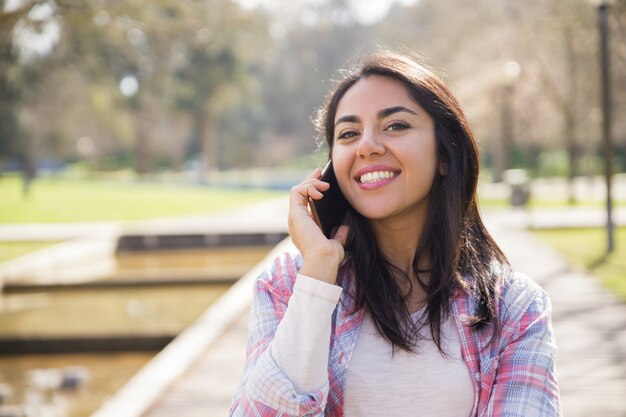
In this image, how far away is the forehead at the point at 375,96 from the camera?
1.79 meters

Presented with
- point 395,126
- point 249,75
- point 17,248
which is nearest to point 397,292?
point 395,126

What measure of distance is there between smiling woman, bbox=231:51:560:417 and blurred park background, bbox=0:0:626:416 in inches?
15.0

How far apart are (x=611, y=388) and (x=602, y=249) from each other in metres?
7.13

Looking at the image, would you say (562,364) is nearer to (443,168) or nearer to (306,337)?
(443,168)

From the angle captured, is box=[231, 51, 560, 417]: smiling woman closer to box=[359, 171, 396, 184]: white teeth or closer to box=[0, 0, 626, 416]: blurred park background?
box=[359, 171, 396, 184]: white teeth

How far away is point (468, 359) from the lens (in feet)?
5.40

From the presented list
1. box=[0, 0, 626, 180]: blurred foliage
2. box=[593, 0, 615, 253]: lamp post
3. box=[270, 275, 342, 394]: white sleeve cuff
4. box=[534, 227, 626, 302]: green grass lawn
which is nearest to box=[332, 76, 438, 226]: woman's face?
box=[270, 275, 342, 394]: white sleeve cuff

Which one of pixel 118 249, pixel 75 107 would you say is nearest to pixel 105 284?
pixel 118 249

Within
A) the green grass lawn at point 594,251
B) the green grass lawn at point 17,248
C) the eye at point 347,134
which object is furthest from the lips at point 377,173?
the green grass lawn at point 17,248

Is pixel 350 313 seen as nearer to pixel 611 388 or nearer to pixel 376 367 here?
pixel 376 367

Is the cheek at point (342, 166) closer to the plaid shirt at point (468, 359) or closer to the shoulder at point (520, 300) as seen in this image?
the plaid shirt at point (468, 359)

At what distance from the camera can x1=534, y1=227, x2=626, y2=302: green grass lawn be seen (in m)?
8.35

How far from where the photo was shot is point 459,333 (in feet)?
5.53

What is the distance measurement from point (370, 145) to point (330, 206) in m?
0.23
